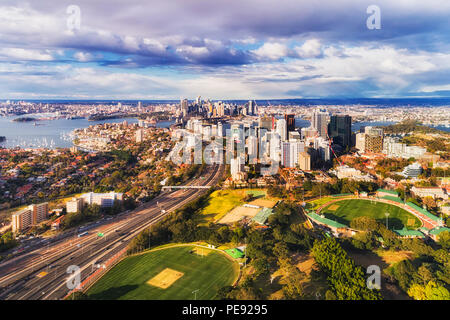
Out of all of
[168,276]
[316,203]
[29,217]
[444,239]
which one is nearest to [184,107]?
[316,203]

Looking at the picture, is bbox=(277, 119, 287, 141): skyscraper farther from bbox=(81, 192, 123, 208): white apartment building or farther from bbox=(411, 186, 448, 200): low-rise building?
bbox=(81, 192, 123, 208): white apartment building

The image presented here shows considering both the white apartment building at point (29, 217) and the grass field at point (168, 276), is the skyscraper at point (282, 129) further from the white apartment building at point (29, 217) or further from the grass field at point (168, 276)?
the white apartment building at point (29, 217)

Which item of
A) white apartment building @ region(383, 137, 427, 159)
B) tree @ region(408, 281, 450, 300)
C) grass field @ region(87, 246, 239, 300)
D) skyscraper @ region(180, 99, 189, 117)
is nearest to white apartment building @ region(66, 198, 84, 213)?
grass field @ region(87, 246, 239, 300)

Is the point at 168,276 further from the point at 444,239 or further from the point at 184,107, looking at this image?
the point at 184,107
